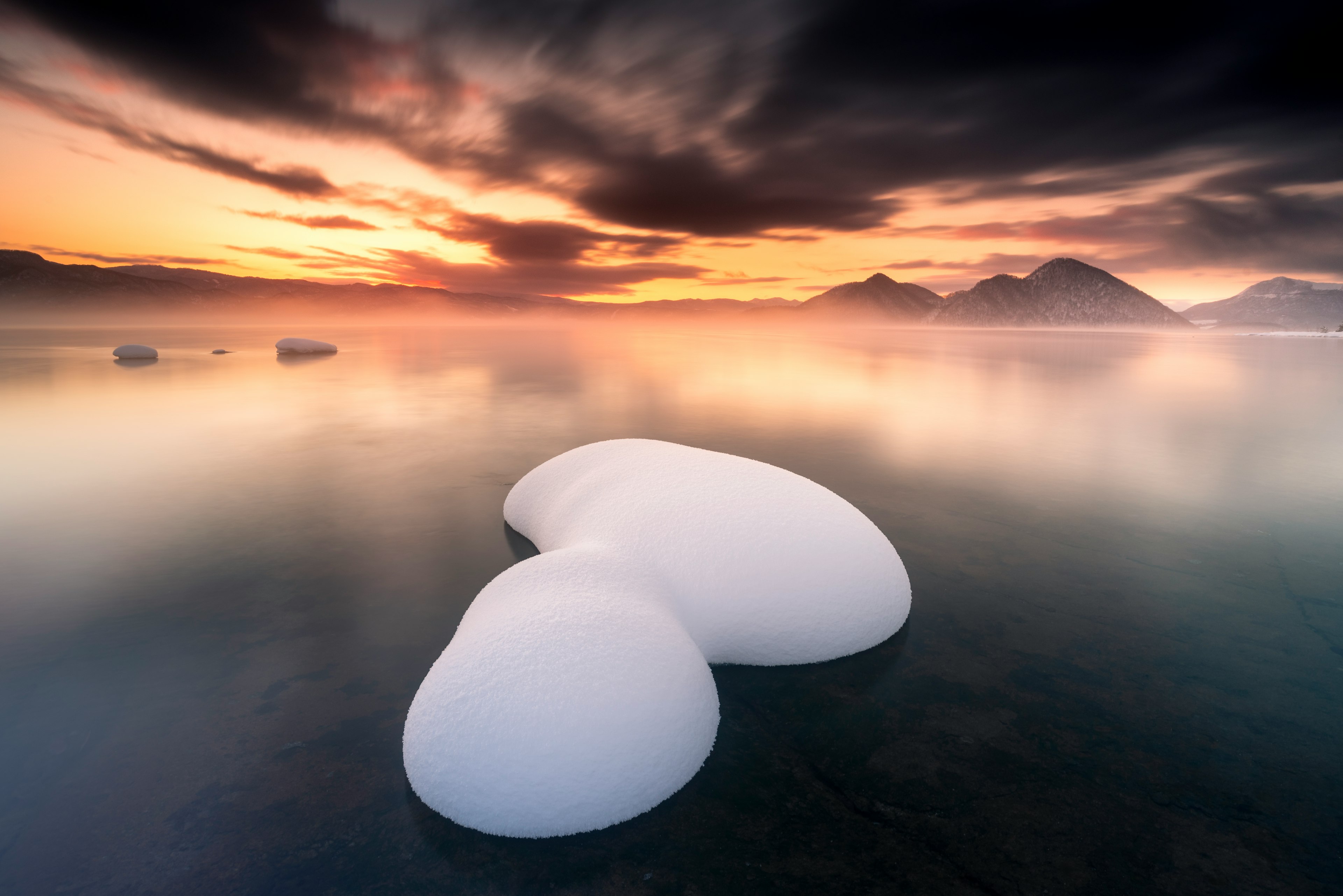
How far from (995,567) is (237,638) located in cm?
735

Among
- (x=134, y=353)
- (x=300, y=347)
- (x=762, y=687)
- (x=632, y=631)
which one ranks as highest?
(x=300, y=347)

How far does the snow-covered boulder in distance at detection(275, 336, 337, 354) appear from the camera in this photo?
38.8m

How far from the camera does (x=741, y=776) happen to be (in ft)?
11.2

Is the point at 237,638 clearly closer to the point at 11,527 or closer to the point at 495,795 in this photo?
the point at 495,795

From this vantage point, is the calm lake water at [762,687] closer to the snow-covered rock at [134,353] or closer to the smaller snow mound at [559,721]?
the smaller snow mound at [559,721]

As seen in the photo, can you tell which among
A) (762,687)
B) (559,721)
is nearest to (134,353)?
(559,721)

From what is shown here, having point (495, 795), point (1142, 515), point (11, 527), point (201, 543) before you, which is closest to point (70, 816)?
point (495, 795)

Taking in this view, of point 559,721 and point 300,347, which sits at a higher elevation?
point 300,347

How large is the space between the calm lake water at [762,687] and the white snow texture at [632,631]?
0.69 ft

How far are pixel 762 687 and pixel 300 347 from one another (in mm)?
43931

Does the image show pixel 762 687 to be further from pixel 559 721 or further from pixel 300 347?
pixel 300 347

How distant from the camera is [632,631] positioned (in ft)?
11.8

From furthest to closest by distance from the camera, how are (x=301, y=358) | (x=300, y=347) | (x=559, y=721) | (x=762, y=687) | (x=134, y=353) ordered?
(x=300, y=347), (x=301, y=358), (x=134, y=353), (x=762, y=687), (x=559, y=721)

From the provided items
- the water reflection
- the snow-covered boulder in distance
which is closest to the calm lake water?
the water reflection
